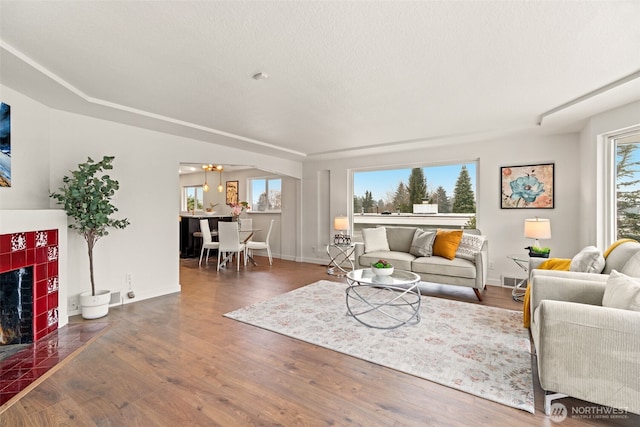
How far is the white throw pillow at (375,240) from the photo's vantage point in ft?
16.2

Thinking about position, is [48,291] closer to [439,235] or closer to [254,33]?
[254,33]

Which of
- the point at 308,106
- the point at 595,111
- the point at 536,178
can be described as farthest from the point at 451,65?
the point at 536,178

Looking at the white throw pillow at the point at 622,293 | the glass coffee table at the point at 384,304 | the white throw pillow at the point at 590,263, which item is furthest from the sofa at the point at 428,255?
the white throw pillow at the point at 622,293

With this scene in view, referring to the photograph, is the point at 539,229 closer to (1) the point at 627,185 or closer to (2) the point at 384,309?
(1) the point at 627,185

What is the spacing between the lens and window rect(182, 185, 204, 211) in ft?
30.1

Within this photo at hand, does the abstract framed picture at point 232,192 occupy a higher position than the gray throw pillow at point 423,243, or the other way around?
the abstract framed picture at point 232,192

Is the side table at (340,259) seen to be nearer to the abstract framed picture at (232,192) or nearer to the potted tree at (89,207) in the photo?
the abstract framed picture at (232,192)

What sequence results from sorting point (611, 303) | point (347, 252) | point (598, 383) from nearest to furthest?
point (598, 383)
point (611, 303)
point (347, 252)

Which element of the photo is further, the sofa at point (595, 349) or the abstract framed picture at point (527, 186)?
the abstract framed picture at point (527, 186)

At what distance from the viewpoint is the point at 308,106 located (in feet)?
11.0

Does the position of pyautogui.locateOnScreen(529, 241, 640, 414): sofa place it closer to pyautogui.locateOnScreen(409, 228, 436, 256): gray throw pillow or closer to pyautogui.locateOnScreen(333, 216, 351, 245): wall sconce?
pyautogui.locateOnScreen(409, 228, 436, 256): gray throw pillow

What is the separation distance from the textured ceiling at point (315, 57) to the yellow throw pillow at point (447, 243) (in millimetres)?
1665

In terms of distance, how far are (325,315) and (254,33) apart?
2765 millimetres

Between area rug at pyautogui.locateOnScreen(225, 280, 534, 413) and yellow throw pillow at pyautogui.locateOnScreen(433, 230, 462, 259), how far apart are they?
2.39 ft
